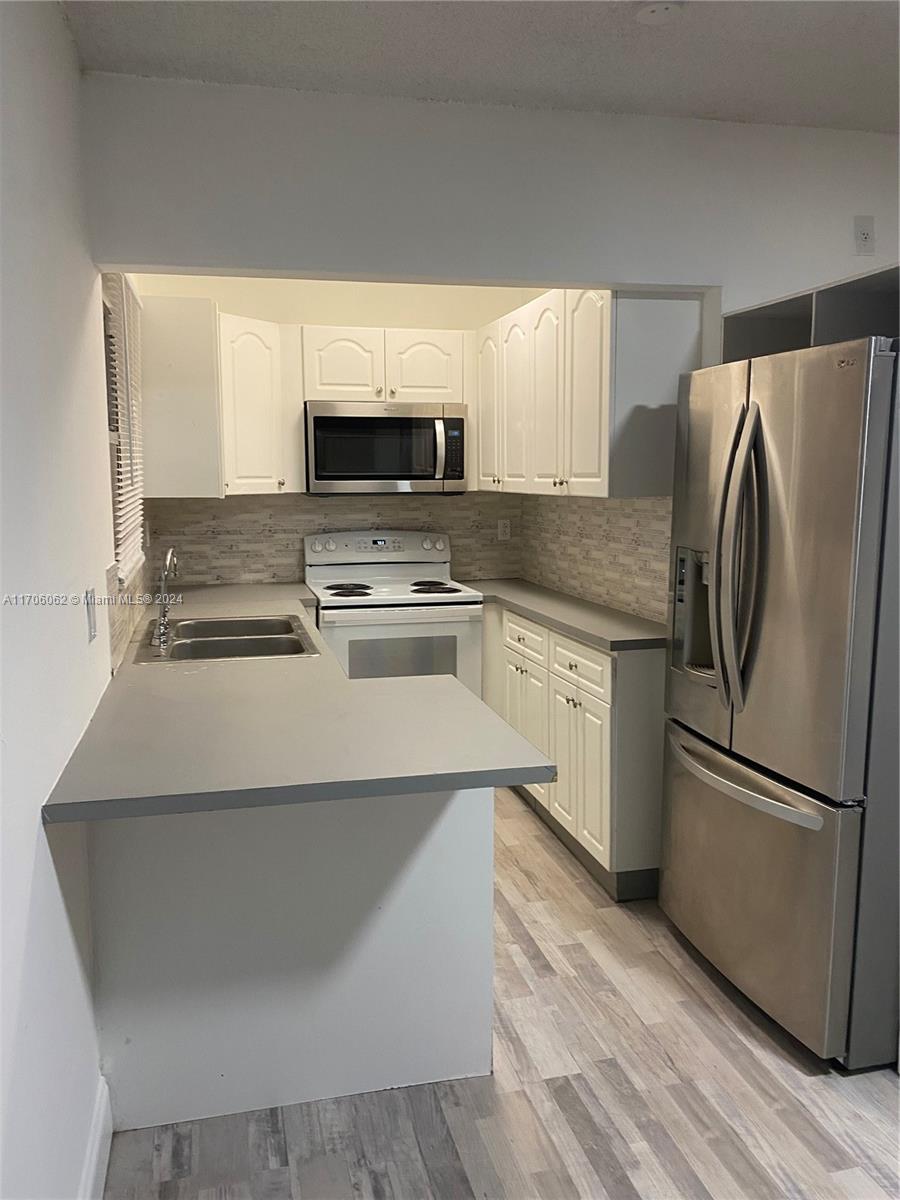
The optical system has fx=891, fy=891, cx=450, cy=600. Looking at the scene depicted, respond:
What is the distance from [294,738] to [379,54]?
5.52ft

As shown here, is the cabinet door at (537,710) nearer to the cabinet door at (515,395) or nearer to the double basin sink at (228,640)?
the cabinet door at (515,395)

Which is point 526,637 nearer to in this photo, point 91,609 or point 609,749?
point 609,749

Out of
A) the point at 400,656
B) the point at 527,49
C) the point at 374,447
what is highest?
the point at 527,49

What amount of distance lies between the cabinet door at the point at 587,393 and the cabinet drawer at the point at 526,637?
2.07 ft

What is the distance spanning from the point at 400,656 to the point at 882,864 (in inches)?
92.6

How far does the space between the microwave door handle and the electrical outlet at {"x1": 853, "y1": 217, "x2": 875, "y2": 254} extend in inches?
78.9

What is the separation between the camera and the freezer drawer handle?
2.19 meters

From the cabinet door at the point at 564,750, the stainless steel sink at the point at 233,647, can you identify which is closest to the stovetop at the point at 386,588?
the stainless steel sink at the point at 233,647

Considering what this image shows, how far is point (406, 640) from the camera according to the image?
409 cm

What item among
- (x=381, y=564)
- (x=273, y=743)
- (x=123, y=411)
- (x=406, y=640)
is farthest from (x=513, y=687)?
(x=273, y=743)

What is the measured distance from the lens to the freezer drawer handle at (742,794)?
2.19 metres

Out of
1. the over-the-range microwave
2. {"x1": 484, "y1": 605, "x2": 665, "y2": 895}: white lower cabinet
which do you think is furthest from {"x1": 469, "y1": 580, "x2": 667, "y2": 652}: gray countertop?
the over-the-range microwave

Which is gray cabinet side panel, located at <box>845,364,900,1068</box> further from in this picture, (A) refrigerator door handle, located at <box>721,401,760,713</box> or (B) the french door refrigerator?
(A) refrigerator door handle, located at <box>721,401,760,713</box>

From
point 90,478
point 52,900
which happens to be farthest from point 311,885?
point 90,478
